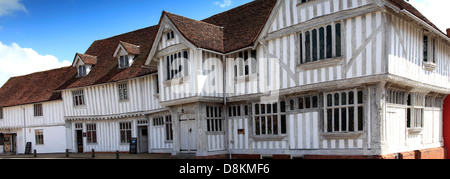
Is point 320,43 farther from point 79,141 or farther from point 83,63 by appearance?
point 79,141

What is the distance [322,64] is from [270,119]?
359 cm

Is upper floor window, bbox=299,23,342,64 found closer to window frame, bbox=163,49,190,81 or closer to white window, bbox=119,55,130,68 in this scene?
window frame, bbox=163,49,190,81

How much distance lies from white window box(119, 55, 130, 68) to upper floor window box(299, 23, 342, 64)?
42.3ft

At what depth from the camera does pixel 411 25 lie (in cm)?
1355

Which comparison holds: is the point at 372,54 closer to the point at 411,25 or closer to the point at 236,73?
the point at 411,25

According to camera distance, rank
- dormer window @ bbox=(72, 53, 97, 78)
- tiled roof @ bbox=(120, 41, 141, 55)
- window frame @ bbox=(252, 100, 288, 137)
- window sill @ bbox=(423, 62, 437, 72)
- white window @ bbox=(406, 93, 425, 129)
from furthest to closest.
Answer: dormer window @ bbox=(72, 53, 97, 78) < tiled roof @ bbox=(120, 41, 141, 55) < window frame @ bbox=(252, 100, 288, 137) < window sill @ bbox=(423, 62, 437, 72) < white window @ bbox=(406, 93, 425, 129)

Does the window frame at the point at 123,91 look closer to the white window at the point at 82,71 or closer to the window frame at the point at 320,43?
the white window at the point at 82,71

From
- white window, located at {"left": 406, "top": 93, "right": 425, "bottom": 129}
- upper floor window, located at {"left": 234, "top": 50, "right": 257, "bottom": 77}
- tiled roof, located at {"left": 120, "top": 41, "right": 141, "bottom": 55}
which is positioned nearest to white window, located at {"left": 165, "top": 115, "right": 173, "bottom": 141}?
tiled roof, located at {"left": 120, "top": 41, "right": 141, "bottom": 55}

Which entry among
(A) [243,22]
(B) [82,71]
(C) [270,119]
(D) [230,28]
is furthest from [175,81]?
(B) [82,71]

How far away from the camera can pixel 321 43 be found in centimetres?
1330

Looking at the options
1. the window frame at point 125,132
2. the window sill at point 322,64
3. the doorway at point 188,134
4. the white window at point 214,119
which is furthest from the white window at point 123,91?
the window sill at point 322,64

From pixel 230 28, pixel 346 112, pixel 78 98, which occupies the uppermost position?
pixel 230 28

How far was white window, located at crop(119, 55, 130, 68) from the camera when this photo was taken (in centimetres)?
2319

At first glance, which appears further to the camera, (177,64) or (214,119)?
(214,119)
